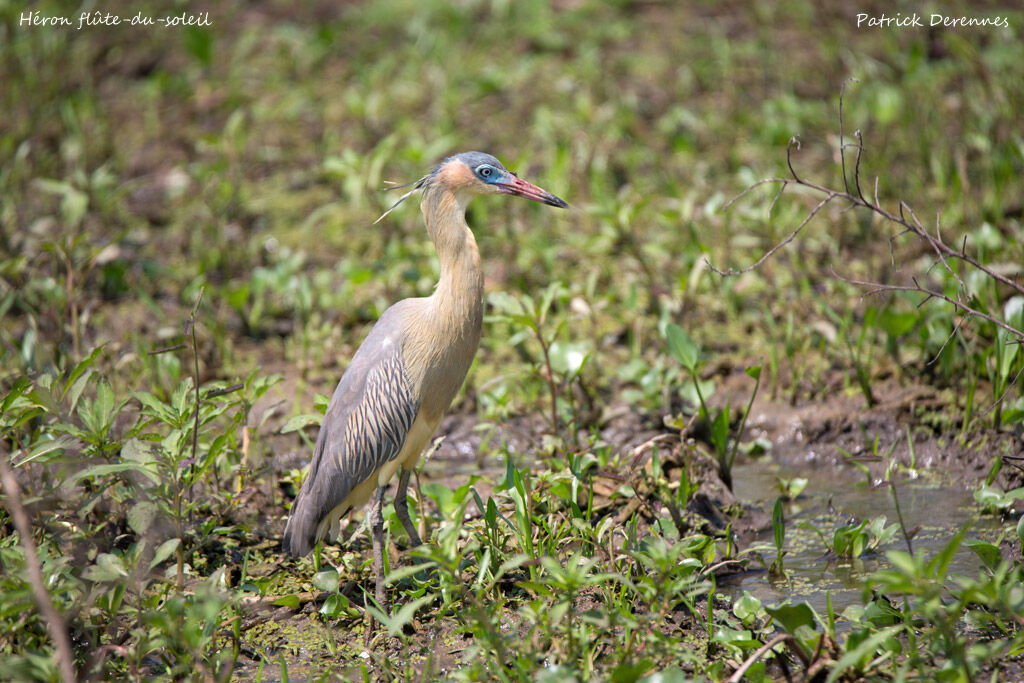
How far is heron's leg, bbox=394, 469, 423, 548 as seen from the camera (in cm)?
376

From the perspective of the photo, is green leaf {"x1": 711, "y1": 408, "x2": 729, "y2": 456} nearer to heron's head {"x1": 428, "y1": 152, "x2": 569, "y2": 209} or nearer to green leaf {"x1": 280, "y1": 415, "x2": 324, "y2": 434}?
heron's head {"x1": 428, "y1": 152, "x2": 569, "y2": 209}

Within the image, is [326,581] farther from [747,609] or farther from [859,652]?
[859,652]

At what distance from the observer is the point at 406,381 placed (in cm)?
383

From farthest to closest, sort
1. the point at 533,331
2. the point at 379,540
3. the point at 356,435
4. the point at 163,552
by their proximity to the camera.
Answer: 1. the point at 533,331
2. the point at 356,435
3. the point at 379,540
4. the point at 163,552

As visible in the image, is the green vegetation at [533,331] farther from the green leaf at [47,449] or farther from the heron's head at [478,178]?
the heron's head at [478,178]

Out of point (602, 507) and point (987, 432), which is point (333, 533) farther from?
point (987, 432)

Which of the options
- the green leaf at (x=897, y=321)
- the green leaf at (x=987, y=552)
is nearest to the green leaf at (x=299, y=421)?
the green leaf at (x=987, y=552)

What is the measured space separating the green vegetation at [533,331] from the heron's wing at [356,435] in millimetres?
215

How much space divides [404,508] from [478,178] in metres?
1.43

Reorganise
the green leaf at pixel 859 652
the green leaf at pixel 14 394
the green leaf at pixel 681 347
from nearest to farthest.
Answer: the green leaf at pixel 859 652 → the green leaf at pixel 14 394 → the green leaf at pixel 681 347

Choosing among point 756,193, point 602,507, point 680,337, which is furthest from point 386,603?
point 756,193

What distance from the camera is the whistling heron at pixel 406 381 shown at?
148 inches

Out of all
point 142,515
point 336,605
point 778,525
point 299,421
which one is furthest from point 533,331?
point 142,515

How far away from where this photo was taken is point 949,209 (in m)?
5.78
